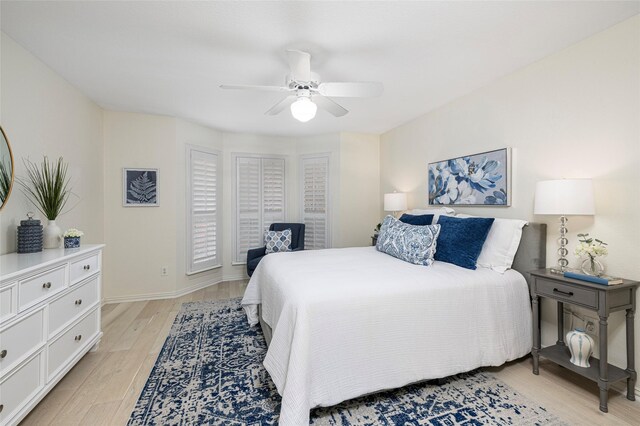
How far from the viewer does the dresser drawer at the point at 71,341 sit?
1.83 m

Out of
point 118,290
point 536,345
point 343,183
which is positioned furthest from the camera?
point 343,183

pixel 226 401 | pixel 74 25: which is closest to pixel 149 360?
pixel 226 401

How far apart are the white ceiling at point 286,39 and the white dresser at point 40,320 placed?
158cm

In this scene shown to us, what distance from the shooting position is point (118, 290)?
148 inches

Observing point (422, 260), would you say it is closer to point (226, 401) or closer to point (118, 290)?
point (226, 401)

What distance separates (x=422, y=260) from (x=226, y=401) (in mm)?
1797

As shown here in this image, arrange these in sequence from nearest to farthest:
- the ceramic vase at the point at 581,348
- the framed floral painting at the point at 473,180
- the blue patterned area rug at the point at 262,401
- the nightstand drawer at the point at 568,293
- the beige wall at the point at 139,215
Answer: the blue patterned area rug at the point at 262,401, the nightstand drawer at the point at 568,293, the ceramic vase at the point at 581,348, the framed floral painting at the point at 473,180, the beige wall at the point at 139,215

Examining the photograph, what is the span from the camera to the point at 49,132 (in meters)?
2.56

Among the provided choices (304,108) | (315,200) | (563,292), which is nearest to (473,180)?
(563,292)

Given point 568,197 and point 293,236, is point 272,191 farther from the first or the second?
point 568,197

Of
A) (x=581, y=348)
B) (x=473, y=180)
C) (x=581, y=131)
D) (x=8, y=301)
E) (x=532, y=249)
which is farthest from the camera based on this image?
(x=473, y=180)

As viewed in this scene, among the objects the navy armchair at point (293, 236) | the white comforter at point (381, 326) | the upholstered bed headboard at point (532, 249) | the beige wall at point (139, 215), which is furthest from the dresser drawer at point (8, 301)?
the upholstered bed headboard at point (532, 249)

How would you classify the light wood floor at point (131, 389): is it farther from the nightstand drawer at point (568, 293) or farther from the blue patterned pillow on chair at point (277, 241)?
the blue patterned pillow on chair at point (277, 241)

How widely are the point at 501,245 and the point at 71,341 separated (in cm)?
339
